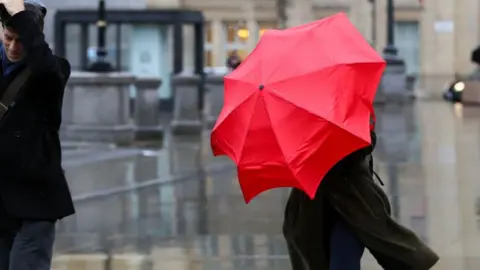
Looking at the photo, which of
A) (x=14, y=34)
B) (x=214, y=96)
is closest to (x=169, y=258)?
(x=14, y=34)

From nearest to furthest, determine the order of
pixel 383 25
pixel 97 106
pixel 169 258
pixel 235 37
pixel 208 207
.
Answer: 1. pixel 169 258
2. pixel 208 207
3. pixel 97 106
4. pixel 383 25
5. pixel 235 37

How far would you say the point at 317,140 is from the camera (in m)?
4.08

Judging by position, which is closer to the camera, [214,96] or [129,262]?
[129,262]

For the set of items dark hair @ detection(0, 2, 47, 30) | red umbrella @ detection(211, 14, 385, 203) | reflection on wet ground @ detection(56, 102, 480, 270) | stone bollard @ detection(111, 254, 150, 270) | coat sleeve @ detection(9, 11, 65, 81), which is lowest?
reflection on wet ground @ detection(56, 102, 480, 270)

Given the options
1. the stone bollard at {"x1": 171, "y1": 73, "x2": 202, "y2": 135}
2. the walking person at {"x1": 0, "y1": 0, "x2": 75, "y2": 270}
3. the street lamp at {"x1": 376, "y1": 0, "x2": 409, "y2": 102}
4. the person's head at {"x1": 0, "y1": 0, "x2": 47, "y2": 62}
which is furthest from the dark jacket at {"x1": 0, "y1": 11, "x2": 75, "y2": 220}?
the street lamp at {"x1": 376, "y1": 0, "x2": 409, "y2": 102}

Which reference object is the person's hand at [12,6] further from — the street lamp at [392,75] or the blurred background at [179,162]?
the street lamp at [392,75]

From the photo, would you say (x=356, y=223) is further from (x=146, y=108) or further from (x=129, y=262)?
(x=146, y=108)

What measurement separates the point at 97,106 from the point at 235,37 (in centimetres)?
2456

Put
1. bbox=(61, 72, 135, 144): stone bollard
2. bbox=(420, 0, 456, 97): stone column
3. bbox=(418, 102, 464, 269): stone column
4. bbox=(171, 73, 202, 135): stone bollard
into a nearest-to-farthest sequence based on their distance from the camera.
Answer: bbox=(418, 102, 464, 269): stone column, bbox=(61, 72, 135, 144): stone bollard, bbox=(171, 73, 202, 135): stone bollard, bbox=(420, 0, 456, 97): stone column

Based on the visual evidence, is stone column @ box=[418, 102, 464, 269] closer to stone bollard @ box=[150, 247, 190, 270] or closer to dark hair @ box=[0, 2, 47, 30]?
stone bollard @ box=[150, 247, 190, 270]

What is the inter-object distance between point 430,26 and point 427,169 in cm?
3082

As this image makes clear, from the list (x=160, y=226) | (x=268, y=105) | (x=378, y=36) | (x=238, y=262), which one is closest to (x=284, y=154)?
(x=268, y=105)

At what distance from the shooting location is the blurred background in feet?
25.6

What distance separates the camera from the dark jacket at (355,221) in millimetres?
4410
